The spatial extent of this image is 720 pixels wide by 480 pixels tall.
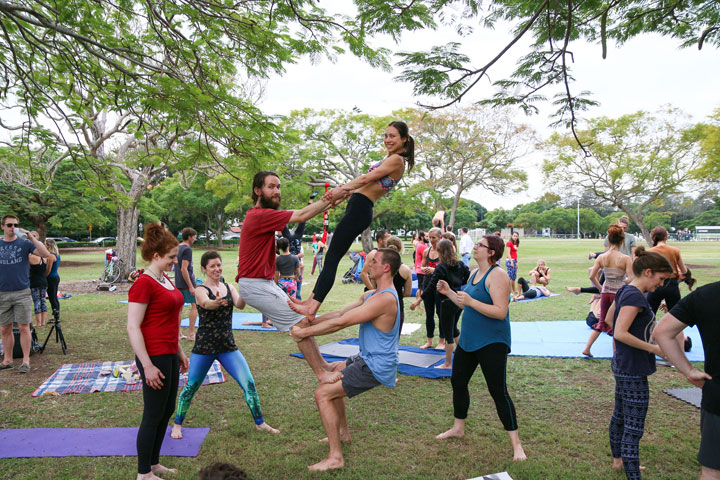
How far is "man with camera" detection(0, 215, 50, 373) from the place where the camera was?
20.0 ft

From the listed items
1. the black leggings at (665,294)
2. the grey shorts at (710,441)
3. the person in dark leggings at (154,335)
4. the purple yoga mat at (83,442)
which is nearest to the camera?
the grey shorts at (710,441)

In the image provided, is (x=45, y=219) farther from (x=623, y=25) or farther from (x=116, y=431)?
(x=623, y=25)

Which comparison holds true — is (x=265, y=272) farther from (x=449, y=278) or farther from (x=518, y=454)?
(x=449, y=278)

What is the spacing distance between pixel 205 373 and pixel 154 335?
123cm

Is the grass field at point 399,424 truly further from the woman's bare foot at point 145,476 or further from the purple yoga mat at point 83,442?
the woman's bare foot at point 145,476

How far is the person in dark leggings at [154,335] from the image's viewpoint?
302 centimetres

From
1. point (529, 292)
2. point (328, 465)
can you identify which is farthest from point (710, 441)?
point (529, 292)

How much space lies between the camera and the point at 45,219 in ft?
73.9

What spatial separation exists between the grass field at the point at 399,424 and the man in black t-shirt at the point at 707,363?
130 cm

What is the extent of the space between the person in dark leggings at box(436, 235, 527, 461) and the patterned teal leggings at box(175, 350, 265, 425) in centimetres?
209

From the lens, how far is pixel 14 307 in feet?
20.4

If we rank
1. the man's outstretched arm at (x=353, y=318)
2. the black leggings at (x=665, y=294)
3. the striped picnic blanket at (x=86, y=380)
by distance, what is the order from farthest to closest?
the black leggings at (x=665, y=294), the striped picnic blanket at (x=86, y=380), the man's outstretched arm at (x=353, y=318)

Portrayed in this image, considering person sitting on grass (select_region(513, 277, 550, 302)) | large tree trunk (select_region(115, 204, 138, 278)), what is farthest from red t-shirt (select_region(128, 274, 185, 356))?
large tree trunk (select_region(115, 204, 138, 278))

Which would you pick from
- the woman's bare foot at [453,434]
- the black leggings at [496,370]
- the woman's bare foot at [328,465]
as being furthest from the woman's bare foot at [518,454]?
the woman's bare foot at [328,465]
